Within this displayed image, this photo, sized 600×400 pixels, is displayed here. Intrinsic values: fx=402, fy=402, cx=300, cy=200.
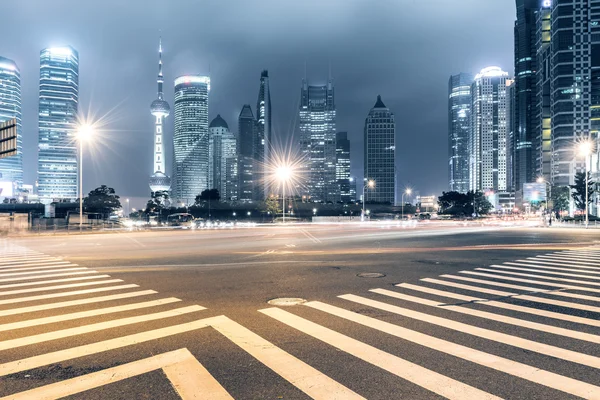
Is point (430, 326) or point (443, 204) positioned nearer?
point (430, 326)

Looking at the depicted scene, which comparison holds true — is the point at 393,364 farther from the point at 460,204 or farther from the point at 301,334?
the point at 460,204

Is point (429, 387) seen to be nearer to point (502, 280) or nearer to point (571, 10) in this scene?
point (502, 280)

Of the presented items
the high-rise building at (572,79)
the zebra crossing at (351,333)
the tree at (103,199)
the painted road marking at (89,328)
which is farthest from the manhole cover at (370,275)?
the high-rise building at (572,79)

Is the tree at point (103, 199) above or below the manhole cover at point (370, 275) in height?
above

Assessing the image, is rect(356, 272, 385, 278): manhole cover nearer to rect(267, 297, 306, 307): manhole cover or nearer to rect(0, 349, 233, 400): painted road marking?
rect(267, 297, 306, 307): manhole cover

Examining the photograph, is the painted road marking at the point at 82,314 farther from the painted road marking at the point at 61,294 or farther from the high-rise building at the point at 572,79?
the high-rise building at the point at 572,79

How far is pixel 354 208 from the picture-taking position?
167625 millimetres

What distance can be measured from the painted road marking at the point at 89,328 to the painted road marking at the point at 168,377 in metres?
1.97

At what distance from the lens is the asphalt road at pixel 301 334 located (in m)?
4.65

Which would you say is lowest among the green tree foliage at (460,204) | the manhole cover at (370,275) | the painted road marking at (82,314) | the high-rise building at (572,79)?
the manhole cover at (370,275)

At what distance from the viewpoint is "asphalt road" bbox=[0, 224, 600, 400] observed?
15.3ft

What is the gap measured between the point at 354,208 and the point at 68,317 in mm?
162249

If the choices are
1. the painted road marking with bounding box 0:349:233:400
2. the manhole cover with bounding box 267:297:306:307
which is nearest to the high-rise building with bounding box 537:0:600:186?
the manhole cover with bounding box 267:297:306:307

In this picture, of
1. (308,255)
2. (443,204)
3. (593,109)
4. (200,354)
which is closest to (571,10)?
(593,109)
